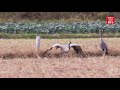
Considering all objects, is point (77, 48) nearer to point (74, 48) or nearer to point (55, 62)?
point (74, 48)

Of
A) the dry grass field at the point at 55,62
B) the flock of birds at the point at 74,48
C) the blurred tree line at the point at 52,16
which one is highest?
the blurred tree line at the point at 52,16

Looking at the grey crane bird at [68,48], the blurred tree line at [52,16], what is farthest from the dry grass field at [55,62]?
the blurred tree line at [52,16]

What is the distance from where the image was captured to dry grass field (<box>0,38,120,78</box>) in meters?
6.81

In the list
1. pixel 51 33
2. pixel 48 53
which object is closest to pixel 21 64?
pixel 48 53

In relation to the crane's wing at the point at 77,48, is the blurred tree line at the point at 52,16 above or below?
above

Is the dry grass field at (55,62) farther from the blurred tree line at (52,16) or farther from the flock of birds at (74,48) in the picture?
the blurred tree line at (52,16)

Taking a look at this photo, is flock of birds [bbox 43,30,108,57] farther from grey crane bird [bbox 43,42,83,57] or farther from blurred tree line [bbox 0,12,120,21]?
blurred tree line [bbox 0,12,120,21]

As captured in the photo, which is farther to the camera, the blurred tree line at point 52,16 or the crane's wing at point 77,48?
the blurred tree line at point 52,16

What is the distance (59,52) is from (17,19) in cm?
429

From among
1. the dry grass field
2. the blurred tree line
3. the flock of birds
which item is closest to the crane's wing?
the flock of birds

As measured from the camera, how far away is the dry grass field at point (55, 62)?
6809 millimetres

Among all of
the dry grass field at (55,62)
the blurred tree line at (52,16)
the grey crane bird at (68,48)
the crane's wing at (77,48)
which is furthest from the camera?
the blurred tree line at (52,16)

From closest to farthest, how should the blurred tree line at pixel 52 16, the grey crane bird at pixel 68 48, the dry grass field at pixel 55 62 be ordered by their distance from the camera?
the dry grass field at pixel 55 62 → the grey crane bird at pixel 68 48 → the blurred tree line at pixel 52 16

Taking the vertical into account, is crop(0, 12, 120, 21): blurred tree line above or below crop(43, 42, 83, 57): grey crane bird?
above
